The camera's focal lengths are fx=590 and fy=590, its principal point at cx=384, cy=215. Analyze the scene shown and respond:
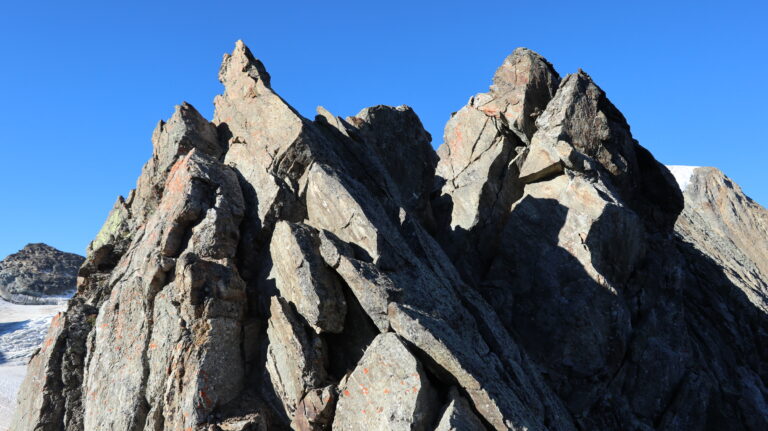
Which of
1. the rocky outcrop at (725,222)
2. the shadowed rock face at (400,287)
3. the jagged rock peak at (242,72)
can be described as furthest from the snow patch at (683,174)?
the jagged rock peak at (242,72)

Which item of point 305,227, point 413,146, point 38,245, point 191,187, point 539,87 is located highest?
point 38,245

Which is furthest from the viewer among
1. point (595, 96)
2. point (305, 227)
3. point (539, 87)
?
point (539, 87)

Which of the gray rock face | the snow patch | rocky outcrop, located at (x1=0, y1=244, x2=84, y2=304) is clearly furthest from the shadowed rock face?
rocky outcrop, located at (x1=0, y1=244, x2=84, y2=304)

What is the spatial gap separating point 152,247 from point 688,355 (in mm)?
24868

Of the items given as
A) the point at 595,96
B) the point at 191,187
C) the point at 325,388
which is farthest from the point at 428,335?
the point at 595,96

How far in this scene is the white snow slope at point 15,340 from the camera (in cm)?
3858

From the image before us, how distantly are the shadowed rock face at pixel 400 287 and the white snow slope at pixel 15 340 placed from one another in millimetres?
15887

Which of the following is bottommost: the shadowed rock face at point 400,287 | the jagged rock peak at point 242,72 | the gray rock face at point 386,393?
the gray rock face at point 386,393

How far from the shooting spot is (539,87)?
3709 cm

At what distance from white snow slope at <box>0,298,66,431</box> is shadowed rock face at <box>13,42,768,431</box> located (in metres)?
15.9

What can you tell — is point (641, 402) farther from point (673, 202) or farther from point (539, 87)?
point (539, 87)

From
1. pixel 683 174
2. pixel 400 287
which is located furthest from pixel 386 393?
pixel 683 174

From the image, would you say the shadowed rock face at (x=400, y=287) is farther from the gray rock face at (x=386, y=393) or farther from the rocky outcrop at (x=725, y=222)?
the rocky outcrop at (x=725, y=222)

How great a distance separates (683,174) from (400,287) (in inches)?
3102
